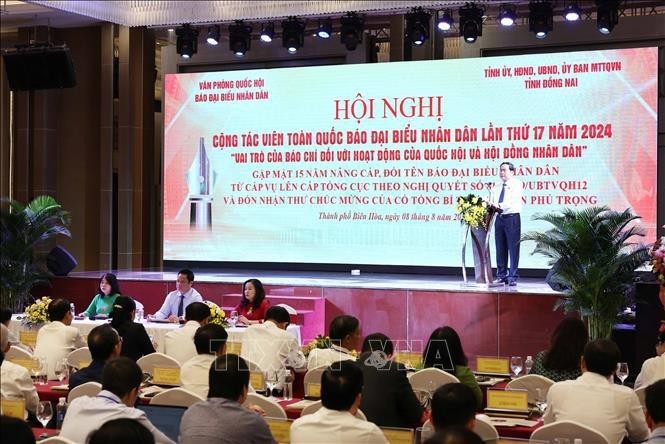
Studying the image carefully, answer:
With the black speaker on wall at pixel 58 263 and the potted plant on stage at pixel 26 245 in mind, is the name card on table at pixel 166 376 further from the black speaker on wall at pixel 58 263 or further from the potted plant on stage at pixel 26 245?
the black speaker on wall at pixel 58 263

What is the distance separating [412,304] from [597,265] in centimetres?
194

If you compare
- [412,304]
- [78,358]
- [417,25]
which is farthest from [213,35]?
[78,358]

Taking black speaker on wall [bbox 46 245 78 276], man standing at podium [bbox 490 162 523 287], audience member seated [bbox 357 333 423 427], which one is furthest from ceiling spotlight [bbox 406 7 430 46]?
audience member seated [bbox 357 333 423 427]

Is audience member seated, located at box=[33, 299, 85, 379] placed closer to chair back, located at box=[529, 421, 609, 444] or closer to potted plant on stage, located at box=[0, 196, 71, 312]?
chair back, located at box=[529, 421, 609, 444]

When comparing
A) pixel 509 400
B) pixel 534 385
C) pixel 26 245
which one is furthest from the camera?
pixel 26 245

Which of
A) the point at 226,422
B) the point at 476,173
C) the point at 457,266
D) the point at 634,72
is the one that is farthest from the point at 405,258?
the point at 226,422

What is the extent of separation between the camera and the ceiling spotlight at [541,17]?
1017cm

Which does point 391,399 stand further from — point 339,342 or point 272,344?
point 272,344

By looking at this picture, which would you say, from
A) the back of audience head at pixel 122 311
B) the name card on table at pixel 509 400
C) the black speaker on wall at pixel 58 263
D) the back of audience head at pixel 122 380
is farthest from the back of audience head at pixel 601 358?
the black speaker on wall at pixel 58 263

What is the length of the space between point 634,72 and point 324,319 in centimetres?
433

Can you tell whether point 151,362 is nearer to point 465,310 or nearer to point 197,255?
point 465,310

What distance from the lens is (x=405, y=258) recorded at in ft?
38.4

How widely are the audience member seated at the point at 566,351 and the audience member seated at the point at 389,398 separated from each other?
1135mm

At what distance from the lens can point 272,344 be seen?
6.25 m
